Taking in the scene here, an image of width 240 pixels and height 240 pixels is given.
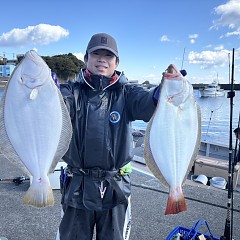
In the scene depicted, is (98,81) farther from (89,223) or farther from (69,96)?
(89,223)

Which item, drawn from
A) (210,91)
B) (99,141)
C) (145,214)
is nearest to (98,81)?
(99,141)

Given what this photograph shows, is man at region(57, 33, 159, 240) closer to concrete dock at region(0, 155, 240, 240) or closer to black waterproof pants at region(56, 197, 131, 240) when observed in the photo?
black waterproof pants at region(56, 197, 131, 240)

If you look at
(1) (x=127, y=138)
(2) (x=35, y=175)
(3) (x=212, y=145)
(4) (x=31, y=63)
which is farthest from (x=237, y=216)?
(3) (x=212, y=145)

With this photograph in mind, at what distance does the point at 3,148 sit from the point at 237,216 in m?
3.51

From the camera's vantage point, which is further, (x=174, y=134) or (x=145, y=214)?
(x=145, y=214)

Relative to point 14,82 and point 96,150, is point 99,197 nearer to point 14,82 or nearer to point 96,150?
point 96,150

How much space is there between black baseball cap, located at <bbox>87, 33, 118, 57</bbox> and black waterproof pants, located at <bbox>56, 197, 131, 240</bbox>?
54.3 inches

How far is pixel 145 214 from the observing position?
4.20 metres

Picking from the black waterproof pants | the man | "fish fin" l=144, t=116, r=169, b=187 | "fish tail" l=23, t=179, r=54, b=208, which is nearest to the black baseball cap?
the man

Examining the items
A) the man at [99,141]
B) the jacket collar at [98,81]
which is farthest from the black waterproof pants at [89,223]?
the jacket collar at [98,81]

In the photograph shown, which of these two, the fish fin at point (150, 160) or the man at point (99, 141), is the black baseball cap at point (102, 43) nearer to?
the man at point (99, 141)

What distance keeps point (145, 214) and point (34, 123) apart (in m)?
2.89

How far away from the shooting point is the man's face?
7.94ft

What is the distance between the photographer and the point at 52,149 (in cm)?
188
